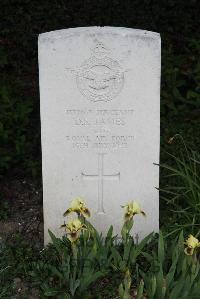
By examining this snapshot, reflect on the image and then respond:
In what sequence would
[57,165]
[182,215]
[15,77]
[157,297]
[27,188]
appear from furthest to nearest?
[15,77]
[27,188]
[182,215]
[57,165]
[157,297]

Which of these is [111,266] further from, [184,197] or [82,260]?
[184,197]

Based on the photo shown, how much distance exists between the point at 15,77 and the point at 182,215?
7.84 feet

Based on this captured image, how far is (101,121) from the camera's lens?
150 inches

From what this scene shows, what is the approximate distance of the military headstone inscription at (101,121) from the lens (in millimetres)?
3652

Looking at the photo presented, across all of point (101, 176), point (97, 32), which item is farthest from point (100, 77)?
point (101, 176)

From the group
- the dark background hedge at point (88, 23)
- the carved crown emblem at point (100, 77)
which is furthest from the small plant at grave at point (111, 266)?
the dark background hedge at point (88, 23)

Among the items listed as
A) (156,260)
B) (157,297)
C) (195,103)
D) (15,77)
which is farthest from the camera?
(15,77)

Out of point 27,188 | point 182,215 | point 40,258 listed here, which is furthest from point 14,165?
point 182,215

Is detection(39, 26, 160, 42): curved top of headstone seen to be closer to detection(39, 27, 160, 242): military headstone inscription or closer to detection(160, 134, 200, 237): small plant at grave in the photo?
detection(39, 27, 160, 242): military headstone inscription

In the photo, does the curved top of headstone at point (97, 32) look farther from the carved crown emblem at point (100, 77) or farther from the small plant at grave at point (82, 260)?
the small plant at grave at point (82, 260)

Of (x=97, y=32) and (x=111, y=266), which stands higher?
(x=97, y=32)

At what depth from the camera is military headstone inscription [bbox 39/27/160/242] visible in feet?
12.0

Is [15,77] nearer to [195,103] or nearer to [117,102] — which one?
[195,103]

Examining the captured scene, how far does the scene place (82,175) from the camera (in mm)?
3955
